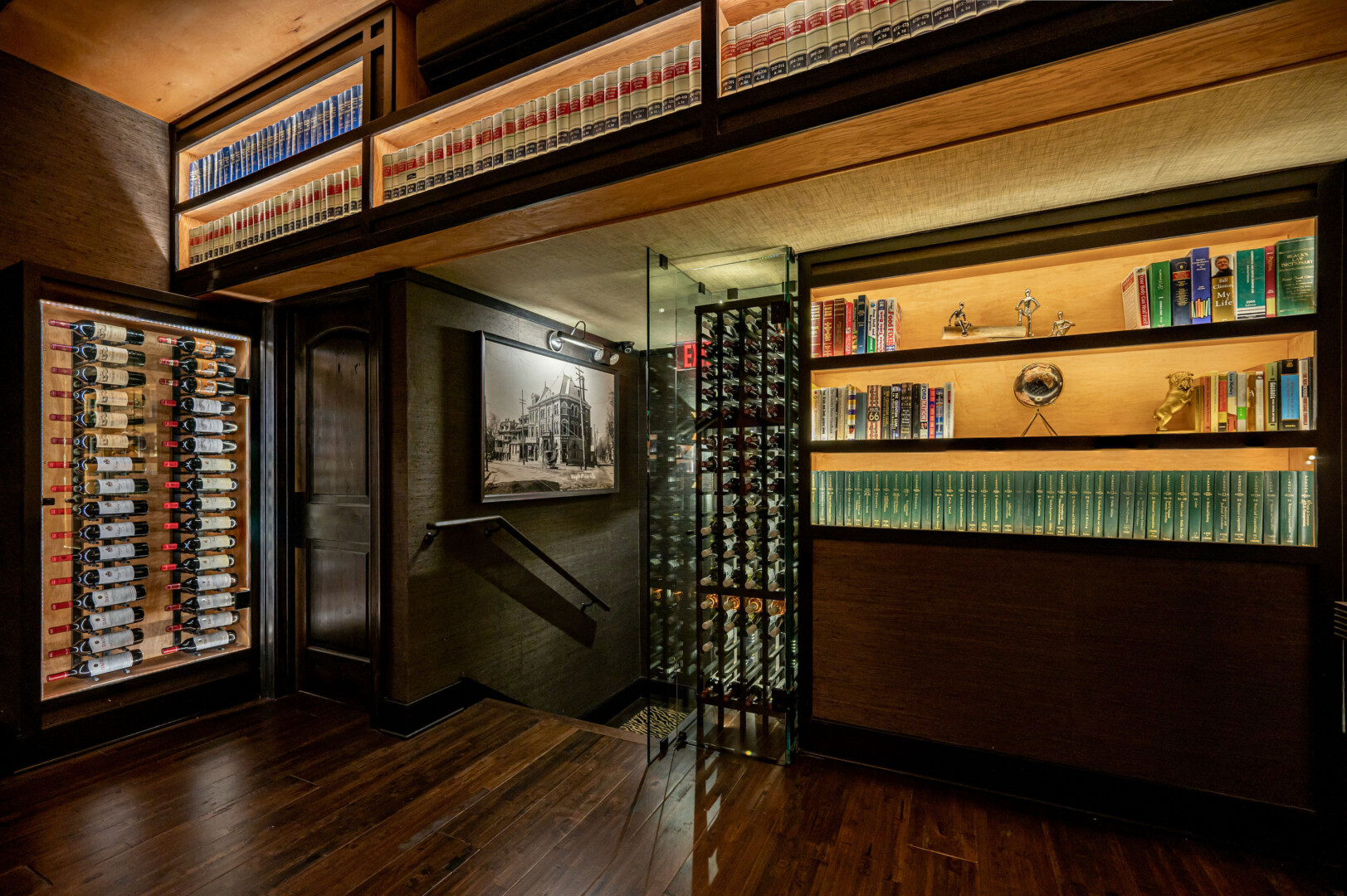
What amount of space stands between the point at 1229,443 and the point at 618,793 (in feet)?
8.48

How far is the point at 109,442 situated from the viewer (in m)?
2.75

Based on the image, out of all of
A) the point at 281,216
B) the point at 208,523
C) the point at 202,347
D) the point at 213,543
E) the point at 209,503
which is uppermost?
the point at 281,216

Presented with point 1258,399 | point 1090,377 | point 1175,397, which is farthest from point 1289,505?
point 1090,377

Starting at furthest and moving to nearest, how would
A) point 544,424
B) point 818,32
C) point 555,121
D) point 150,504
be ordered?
point 544,424 < point 150,504 < point 555,121 < point 818,32

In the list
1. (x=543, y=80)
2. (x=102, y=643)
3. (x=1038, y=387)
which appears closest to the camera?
(x=543, y=80)

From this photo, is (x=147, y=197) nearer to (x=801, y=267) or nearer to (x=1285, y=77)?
(x=801, y=267)

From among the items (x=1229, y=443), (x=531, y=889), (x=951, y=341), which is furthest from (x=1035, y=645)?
(x=531, y=889)

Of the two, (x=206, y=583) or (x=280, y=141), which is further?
(x=206, y=583)

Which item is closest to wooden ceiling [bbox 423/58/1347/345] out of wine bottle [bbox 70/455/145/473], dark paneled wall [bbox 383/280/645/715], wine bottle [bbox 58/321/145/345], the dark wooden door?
dark paneled wall [bbox 383/280/645/715]

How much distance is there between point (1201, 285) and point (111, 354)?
4.69 metres

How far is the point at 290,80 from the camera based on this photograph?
2842 mm

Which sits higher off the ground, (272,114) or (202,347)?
(272,114)

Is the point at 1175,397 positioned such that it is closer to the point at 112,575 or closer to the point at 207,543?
the point at 207,543

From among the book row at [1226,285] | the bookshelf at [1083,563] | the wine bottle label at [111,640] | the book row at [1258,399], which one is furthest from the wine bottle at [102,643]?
the book row at [1258,399]
